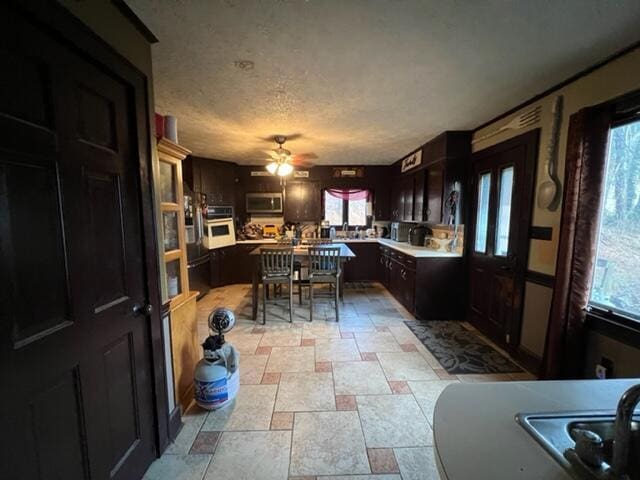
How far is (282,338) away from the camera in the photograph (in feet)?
10.3

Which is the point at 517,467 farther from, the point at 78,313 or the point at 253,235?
the point at 253,235

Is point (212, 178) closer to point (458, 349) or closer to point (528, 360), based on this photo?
point (458, 349)

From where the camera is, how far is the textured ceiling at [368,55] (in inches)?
53.2

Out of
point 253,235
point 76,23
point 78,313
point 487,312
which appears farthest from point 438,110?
point 253,235

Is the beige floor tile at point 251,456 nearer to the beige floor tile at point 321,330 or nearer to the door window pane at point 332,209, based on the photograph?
the beige floor tile at point 321,330

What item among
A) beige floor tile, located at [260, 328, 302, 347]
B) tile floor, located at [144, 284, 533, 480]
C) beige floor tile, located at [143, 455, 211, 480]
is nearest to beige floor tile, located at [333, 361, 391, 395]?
tile floor, located at [144, 284, 533, 480]

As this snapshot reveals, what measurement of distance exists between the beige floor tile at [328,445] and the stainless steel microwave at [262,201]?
4227mm

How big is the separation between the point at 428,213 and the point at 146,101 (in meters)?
3.53

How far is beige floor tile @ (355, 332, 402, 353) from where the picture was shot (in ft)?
9.44

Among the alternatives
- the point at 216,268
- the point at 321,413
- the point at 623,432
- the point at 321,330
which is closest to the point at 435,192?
the point at 321,330

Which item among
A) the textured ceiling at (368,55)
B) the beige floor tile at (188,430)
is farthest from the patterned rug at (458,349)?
the textured ceiling at (368,55)

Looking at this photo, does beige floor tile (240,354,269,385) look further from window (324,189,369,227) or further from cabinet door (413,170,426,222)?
window (324,189,369,227)

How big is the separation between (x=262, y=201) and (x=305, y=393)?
410cm

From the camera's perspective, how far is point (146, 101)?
154 centimetres
